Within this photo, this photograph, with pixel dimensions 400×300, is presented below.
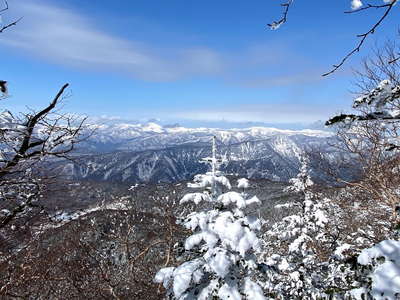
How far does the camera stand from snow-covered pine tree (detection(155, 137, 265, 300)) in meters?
7.00

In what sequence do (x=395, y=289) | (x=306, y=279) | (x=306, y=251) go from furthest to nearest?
1. (x=306, y=251)
2. (x=306, y=279)
3. (x=395, y=289)

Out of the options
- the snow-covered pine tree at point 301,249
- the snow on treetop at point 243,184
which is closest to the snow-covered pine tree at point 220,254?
the snow on treetop at point 243,184

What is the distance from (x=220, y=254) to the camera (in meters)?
6.95

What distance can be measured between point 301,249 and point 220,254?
1289cm

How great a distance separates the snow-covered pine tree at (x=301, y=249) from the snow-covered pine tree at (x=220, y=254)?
4676 millimetres

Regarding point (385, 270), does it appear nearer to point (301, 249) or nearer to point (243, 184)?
point (243, 184)

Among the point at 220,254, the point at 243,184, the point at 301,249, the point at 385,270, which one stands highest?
the point at 385,270

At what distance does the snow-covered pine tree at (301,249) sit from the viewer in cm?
1302

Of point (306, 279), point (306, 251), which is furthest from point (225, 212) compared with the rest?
point (306, 251)

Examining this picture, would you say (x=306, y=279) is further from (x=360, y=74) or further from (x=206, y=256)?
(x=360, y=74)

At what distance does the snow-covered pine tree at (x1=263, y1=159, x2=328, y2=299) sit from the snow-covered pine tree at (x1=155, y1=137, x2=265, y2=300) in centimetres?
468

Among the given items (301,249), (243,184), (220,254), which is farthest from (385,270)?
(301,249)

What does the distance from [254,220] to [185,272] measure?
1857mm

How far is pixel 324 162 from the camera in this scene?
1862 centimetres
